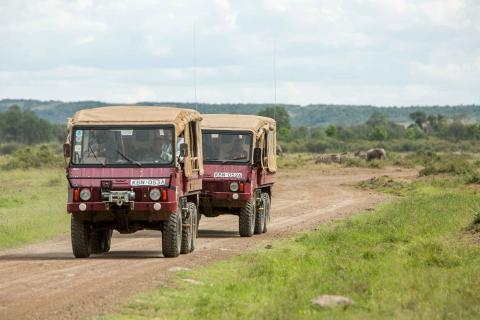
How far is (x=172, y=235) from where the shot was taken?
19.7 m

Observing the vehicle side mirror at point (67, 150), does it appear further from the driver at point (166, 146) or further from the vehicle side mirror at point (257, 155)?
the vehicle side mirror at point (257, 155)

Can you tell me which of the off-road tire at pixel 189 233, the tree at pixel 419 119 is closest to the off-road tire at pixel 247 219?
the off-road tire at pixel 189 233

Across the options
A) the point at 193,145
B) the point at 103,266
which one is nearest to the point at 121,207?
Answer: the point at 103,266

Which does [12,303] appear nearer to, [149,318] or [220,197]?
[149,318]

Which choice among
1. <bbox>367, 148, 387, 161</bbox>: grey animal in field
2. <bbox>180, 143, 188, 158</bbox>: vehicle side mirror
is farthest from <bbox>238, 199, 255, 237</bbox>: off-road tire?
<bbox>367, 148, 387, 161</bbox>: grey animal in field

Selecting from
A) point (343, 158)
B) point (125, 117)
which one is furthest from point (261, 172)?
point (343, 158)

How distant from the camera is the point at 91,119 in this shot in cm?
1984

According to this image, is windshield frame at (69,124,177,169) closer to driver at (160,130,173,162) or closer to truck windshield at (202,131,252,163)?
driver at (160,130,173,162)

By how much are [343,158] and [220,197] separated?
2194 inches

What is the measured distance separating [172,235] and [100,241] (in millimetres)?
2229

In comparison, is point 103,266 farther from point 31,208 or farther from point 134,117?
point 31,208

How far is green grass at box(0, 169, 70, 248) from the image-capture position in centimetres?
2592

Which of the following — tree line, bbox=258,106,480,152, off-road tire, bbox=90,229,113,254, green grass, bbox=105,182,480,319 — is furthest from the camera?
tree line, bbox=258,106,480,152

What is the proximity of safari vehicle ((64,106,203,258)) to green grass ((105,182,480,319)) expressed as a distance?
1.56m
